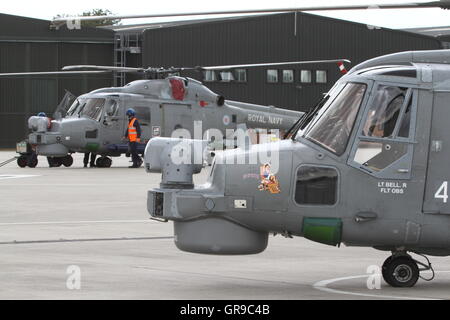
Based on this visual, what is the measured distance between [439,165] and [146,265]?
12.2 ft

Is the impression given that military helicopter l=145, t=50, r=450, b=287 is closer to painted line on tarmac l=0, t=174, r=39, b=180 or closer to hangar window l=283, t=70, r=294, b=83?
painted line on tarmac l=0, t=174, r=39, b=180

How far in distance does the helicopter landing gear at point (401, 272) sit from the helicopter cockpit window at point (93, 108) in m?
23.7

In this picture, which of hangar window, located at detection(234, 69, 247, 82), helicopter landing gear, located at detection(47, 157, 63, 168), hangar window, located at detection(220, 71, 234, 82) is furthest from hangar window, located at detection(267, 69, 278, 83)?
helicopter landing gear, located at detection(47, 157, 63, 168)

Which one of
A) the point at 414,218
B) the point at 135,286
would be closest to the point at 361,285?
the point at 414,218

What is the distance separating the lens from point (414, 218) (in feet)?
34.8

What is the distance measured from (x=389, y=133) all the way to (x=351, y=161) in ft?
1.57

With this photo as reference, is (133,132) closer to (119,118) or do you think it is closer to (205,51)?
(119,118)

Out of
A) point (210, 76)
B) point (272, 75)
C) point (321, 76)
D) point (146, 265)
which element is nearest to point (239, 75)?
point (210, 76)

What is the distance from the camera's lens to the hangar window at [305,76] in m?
64.9

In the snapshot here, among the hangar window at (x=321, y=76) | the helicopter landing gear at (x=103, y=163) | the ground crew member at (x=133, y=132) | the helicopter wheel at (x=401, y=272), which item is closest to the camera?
the helicopter wheel at (x=401, y=272)

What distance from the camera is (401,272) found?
10.9 m

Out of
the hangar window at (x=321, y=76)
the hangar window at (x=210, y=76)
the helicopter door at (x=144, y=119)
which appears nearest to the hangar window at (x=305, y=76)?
the hangar window at (x=321, y=76)

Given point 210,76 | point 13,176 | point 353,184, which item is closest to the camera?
point 353,184

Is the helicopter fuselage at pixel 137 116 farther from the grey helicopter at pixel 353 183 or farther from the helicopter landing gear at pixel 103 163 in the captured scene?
the grey helicopter at pixel 353 183
